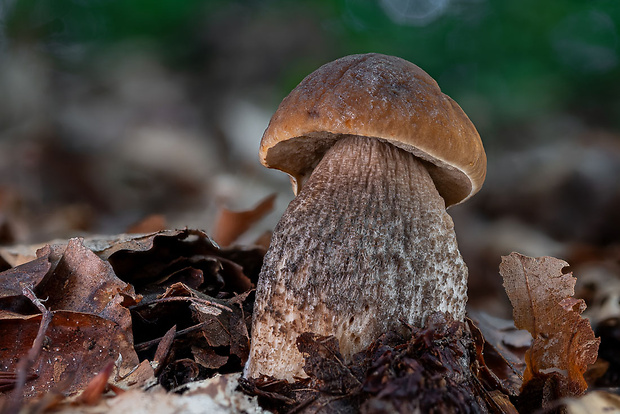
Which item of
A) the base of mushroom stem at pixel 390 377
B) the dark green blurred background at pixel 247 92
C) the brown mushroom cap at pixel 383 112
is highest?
the dark green blurred background at pixel 247 92

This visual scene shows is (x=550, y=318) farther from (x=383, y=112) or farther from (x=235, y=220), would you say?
(x=235, y=220)

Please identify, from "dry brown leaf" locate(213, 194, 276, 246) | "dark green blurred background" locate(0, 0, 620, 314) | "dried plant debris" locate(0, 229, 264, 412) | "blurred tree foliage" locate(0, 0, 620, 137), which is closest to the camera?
"dried plant debris" locate(0, 229, 264, 412)

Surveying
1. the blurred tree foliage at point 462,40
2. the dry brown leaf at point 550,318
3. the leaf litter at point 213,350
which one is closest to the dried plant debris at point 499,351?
the leaf litter at point 213,350

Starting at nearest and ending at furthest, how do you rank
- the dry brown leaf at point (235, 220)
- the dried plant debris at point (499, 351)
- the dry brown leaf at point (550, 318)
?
1. the dry brown leaf at point (550, 318)
2. the dried plant debris at point (499, 351)
3. the dry brown leaf at point (235, 220)

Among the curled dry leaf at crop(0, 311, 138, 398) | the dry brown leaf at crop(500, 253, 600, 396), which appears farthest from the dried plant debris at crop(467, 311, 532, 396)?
→ the curled dry leaf at crop(0, 311, 138, 398)

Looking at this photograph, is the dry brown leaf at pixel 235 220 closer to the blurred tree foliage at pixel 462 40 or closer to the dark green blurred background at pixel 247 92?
the dark green blurred background at pixel 247 92

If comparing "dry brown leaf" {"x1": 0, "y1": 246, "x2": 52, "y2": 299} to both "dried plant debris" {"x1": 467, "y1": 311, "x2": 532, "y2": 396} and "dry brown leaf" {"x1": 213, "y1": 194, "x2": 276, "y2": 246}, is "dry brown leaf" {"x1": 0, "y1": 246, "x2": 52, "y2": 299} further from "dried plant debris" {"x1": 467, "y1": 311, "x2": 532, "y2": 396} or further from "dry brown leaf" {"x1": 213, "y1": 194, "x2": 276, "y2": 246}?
"dry brown leaf" {"x1": 213, "y1": 194, "x2": 276, "y2": 246}

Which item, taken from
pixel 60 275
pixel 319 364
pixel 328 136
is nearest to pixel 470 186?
pixel 328 136
